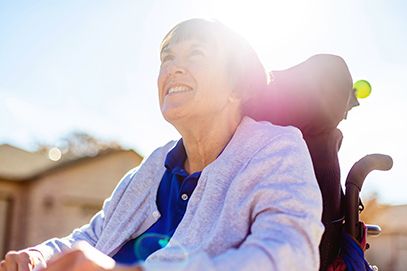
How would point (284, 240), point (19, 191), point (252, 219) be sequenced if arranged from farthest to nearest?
point (19, 191) < point (252, 219) < point (284, 240)

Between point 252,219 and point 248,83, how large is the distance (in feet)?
2.44

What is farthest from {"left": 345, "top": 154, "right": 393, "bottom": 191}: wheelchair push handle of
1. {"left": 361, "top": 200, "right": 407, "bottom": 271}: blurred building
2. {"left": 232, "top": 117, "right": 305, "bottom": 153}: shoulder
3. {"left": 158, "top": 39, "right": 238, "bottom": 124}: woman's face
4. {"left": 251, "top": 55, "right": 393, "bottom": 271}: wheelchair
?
{"left": 361, "top": 200, "right": 407, "bottom": 271}: blurred building

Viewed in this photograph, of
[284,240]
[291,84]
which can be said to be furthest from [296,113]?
[284,240]

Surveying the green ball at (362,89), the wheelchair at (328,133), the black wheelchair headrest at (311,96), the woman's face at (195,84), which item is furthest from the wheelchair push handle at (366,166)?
the woman's face at (195,84)

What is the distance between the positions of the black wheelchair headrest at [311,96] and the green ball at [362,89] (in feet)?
0.71

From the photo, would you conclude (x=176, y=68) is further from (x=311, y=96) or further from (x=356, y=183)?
(x=356, y=183)

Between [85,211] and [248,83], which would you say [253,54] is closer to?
[248,83]

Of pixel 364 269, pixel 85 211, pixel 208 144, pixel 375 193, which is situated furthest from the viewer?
pixel 375 193

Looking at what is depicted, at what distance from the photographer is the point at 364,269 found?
52.2 inches

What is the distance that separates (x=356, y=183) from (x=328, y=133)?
0.78 ft

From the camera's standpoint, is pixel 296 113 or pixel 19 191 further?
pixel 19 191

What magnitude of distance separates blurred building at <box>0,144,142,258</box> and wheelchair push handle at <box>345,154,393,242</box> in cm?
1146

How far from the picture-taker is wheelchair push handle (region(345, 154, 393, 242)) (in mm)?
1437

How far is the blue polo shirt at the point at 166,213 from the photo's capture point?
1.33 metres
